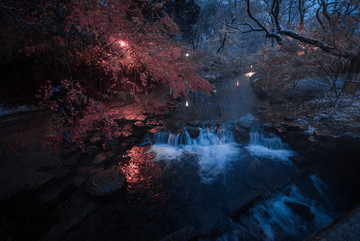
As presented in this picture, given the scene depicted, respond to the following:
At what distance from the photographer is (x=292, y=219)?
4.30 meters

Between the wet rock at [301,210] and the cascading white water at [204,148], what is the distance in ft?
7.63

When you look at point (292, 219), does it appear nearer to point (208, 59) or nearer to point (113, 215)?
point (113, 215)

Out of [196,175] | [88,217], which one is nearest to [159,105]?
[196,175]

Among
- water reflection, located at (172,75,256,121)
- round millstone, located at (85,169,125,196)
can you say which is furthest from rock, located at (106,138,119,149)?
water reflection, located at (172,75,256,121)

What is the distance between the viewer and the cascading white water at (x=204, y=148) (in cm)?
643

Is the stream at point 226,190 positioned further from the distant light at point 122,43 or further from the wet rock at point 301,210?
the distant light at point 122,43

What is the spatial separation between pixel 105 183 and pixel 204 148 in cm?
487

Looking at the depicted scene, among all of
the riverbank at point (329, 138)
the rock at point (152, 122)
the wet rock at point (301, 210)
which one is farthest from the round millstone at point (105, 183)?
the wet rock at point (301, 210)

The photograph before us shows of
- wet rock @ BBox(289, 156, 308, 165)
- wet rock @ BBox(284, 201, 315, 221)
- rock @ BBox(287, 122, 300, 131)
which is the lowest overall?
wet rock @ BBox(284, 201, 315, 221)

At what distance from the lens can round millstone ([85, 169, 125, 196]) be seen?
419 centimetres

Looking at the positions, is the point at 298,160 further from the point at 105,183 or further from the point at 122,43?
the point at 122,43

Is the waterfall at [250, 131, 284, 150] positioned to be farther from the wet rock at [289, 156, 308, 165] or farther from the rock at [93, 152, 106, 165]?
the rock at [93, 152, 106, 165]

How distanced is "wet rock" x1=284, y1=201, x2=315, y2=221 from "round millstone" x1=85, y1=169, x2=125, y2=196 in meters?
5.17

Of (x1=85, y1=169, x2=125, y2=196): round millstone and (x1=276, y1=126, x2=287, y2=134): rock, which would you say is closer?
(x1=85, y1=169, x2=125, y2=196): round millstone
